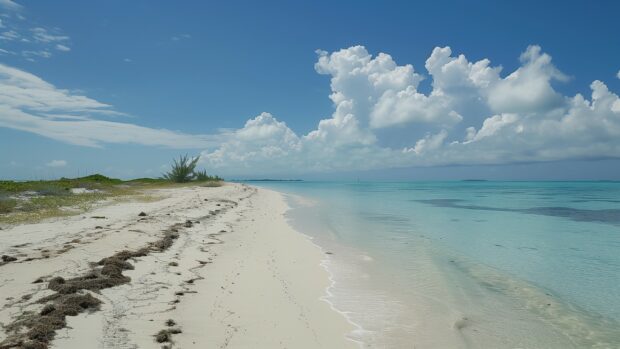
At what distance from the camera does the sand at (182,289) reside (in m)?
4.75

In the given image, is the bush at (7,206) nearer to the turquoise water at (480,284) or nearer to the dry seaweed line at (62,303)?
the dry seaweed line at (62,303)

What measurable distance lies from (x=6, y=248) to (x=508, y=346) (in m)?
10.3

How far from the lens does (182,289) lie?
6551 millimetres

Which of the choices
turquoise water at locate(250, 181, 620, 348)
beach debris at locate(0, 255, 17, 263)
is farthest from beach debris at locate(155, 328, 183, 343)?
beach debris at locate(0, 255, 17, 263)

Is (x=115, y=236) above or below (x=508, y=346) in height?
above

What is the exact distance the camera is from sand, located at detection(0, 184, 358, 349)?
4750 mm

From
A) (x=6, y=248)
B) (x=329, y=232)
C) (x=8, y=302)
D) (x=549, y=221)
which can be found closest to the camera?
(x=8, y=302)

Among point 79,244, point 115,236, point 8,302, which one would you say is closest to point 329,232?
point 115,236

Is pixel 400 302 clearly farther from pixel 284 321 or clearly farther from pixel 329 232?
pixel 329 232

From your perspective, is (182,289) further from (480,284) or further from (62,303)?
(480,284)

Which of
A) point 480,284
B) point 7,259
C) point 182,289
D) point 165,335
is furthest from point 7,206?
point 480,284

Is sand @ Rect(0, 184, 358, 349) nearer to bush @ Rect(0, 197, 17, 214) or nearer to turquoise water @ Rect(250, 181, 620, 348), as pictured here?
turquoise water @ Rect(250, 181, 620, 348)

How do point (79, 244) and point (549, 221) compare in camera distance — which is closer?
point (79, 244)

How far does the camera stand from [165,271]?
747cm
